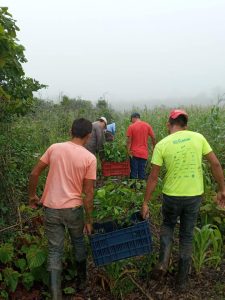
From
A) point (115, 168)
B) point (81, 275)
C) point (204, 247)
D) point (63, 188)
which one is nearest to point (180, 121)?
point (63, 188)

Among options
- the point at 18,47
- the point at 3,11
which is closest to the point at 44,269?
the point at 18,47

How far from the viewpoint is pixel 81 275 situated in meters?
4.29

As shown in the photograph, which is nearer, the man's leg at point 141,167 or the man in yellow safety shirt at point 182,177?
the man in yellow safety shirt at point 182,177

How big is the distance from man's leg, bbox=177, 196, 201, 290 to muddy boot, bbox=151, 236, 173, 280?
0.14 metres

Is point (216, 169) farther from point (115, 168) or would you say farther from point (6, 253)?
point (115, 168)

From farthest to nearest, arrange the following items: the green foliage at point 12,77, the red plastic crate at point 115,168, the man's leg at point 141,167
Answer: the red plastic crate at point 115,168
the man's leg at point 141,167
the green foliage at point 12,77

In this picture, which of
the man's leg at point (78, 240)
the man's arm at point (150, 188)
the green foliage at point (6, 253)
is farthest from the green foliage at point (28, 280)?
the man's arm at point (150, 188)

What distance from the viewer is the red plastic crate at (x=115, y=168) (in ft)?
29.1

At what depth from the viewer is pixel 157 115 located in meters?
12.9

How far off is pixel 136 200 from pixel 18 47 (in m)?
2.03

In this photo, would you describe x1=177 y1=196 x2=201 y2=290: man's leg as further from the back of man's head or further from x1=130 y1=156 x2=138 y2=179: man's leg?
x1=130 y1=156 x2=138 y2=179: man's leg

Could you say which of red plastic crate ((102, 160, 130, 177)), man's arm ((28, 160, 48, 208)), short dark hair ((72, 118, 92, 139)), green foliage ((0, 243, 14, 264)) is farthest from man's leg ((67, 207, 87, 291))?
red plastic crate ((102, 160, 130, 177))

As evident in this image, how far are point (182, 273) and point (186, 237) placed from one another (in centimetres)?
39

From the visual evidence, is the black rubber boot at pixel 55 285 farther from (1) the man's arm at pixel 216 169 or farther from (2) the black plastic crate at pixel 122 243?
(1) the man's arm at pixel 216 169
